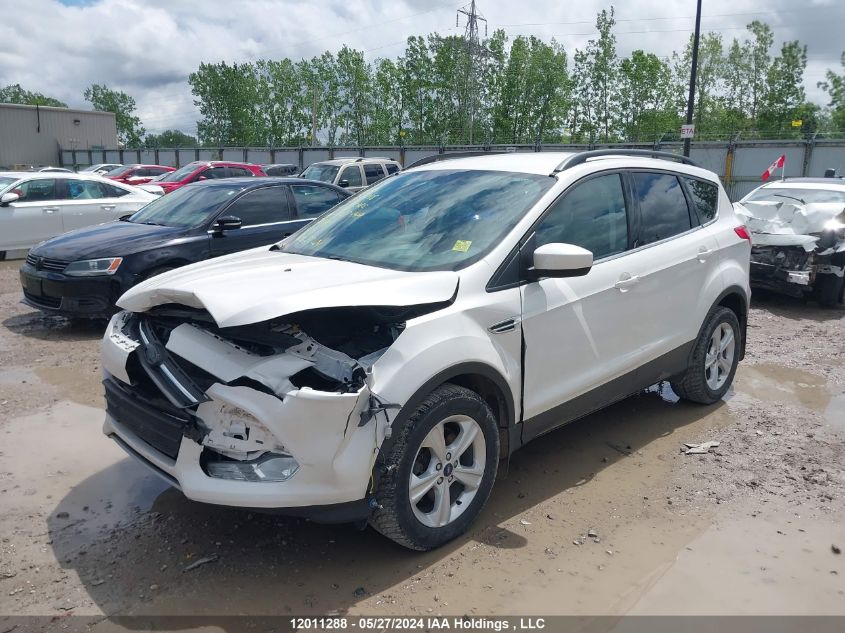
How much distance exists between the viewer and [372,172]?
1783 cm

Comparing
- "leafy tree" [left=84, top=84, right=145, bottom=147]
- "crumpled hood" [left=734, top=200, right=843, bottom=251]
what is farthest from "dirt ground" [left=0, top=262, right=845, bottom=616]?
"leafy tree" [left=84, top=84, right=145, bottom=147]

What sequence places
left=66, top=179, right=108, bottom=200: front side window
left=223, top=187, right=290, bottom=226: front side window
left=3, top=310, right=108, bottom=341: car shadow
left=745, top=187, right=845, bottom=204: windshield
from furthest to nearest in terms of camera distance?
1. left=66, top=179, right=108, bottom=200: front side window
2. left=745, top=187, right=845, bottom=204: windshield
3. left=223, top=187, right=290, bottom=226: front side window
4. left=3, top=310, right=108, bottom=341: car shadow

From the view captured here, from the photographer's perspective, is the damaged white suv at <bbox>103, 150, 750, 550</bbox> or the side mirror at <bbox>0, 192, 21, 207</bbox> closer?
the damaged white suv at <bbox>103, 150, 750, 550</bbox>

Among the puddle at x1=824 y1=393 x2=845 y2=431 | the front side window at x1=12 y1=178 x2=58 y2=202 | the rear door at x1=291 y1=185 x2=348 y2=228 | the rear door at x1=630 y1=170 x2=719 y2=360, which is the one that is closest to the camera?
the rear door at x1=630 y1=170 x2=719 y2=360

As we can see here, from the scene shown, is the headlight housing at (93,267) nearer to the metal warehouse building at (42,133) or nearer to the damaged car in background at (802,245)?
the damaged car in background at (802,245)

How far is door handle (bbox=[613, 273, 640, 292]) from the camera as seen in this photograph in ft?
13.5

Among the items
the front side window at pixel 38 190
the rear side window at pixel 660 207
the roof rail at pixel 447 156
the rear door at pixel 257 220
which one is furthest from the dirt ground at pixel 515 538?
the front side window at pixel 38 190

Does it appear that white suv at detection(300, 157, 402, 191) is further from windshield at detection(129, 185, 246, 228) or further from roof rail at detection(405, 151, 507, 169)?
roof rail at detection(405, 151, 507, 169)

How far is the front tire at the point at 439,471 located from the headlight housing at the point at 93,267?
5.07 meters

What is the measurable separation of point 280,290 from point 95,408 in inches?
118

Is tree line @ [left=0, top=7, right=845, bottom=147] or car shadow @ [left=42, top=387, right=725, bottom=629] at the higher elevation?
tree line @ [left=0, top=7, right=845, bottom=147]

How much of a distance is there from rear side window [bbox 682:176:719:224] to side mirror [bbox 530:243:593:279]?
2.01 m

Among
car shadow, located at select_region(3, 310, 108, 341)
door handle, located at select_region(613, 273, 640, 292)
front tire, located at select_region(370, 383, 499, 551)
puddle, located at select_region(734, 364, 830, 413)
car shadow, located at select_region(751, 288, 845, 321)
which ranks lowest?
puddle, located at select_region(734, 364, 830, 413)

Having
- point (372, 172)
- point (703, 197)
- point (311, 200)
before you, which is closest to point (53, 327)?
point (311, 200)
